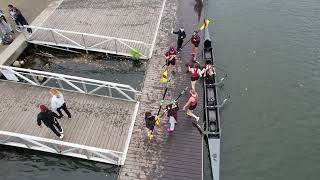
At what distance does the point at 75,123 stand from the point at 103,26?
7.72m

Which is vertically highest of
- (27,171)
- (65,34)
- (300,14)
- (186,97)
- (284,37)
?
(300,14)

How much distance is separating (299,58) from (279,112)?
485 cm

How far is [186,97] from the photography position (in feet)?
47.3

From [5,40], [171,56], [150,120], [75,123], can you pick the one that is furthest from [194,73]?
[5,40]

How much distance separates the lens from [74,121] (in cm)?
1308

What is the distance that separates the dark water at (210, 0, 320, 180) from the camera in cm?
1284

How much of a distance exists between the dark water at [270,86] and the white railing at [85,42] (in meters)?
4.81

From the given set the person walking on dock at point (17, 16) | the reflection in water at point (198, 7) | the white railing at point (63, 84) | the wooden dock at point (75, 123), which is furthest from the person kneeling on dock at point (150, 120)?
the reflection in water at point (198, 7)

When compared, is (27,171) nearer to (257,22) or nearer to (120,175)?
(120,175)

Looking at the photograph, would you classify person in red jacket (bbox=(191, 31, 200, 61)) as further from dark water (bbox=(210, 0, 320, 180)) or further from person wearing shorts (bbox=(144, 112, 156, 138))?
person wearing shorts (bbox=(144, 112, 156, 138))

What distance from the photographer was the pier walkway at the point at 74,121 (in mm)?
11898

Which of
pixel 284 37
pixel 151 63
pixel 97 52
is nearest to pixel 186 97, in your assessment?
pixel 151 63

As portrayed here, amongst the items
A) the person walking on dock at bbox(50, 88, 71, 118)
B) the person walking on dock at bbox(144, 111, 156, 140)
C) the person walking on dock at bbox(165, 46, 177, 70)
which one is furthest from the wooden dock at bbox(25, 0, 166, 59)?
the person walking on dock at bbox(144, 111, 156, 140)

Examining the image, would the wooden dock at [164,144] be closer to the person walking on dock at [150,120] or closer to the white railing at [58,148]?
the white railing at [58,148]
